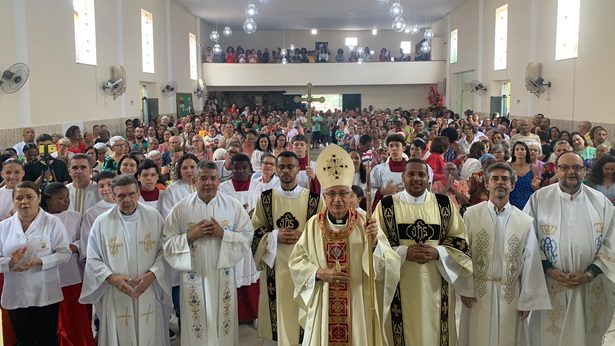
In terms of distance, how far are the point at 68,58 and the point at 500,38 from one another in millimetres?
14112

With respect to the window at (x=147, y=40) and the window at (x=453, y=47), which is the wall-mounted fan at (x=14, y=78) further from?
the window at (x=453, y=47)

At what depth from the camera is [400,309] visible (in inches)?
165

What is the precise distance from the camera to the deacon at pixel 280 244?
14.8ft

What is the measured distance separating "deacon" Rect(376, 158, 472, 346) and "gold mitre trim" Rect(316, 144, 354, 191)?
440mm

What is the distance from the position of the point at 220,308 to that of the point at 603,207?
9.91 feet

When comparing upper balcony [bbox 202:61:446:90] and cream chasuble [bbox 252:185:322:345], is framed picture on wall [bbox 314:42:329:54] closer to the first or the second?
upper balcony [bbox 202:61:446:90]

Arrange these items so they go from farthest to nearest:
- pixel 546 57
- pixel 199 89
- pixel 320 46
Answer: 1. pixel 320 46
2. pixel 199 89
3. pixel 546 57

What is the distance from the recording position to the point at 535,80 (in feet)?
52.4

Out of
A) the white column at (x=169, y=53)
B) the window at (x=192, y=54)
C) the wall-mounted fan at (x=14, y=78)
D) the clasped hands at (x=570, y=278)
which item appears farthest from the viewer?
the window at (x=192, y=54)

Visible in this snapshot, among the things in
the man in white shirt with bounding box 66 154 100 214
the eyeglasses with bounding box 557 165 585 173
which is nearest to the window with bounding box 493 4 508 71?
the eyeglasses with bounding box 557 165 585 173

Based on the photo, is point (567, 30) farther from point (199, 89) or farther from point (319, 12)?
point (199, 89)

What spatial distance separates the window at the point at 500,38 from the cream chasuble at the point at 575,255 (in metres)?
16.2

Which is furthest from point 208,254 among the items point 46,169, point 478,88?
point 478,88

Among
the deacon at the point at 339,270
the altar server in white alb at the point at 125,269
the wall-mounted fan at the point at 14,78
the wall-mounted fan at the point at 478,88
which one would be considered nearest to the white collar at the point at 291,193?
the deacon at the point at 339,270
